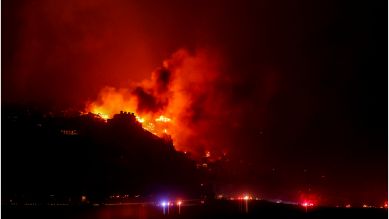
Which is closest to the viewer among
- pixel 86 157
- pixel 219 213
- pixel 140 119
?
pixel 219 213

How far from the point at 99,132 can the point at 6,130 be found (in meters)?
19.2

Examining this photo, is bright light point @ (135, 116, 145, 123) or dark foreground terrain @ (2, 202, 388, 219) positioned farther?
bright light point @ (135, 116, 145, 123)

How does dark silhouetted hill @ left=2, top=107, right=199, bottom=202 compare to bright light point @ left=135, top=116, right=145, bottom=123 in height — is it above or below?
below

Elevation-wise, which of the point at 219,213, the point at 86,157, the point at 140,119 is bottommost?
the point at 219,213

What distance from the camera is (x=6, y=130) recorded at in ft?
327

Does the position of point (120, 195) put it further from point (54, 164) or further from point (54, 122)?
point (54, 122)

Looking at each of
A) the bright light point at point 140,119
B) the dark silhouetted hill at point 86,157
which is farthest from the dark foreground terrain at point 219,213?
the bright light point at point 140,119

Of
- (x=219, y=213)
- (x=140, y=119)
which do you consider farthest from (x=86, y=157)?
(x=219, y=213)

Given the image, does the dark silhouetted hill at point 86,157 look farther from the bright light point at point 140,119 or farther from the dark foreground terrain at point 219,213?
the dark foreground terrain at point 219,213

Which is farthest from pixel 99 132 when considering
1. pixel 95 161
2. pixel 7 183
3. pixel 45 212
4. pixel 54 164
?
pixel 45 212

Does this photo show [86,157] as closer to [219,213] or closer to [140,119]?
[140,119]

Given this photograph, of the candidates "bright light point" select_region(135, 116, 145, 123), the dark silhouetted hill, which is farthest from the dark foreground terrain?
"bright light point" select_region(135, 116, 145, 123)

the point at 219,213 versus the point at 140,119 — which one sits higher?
the point at 140,119

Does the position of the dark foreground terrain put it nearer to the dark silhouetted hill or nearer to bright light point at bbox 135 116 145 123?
the dark silhouetted hill
